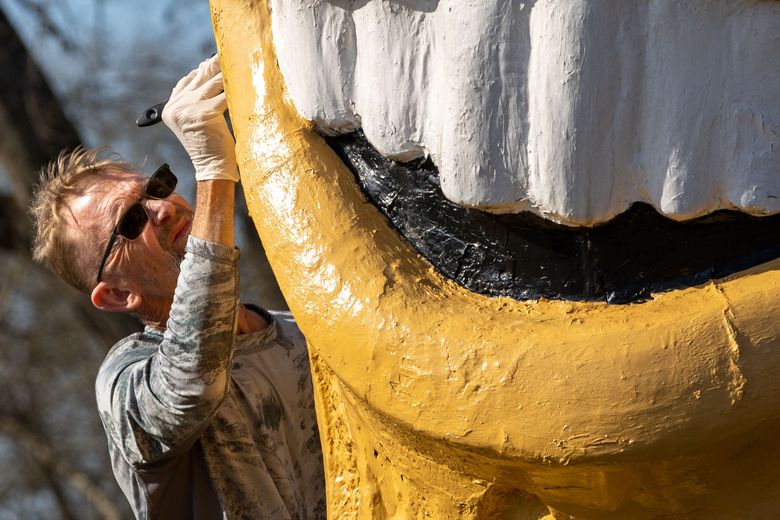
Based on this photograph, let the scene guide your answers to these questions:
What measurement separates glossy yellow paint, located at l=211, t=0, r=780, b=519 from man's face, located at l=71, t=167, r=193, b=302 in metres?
0.57

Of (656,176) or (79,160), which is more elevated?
(79,160)

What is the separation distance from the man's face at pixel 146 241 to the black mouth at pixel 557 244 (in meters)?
0.69

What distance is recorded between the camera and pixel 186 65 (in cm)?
451

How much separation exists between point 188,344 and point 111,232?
330 millimetres

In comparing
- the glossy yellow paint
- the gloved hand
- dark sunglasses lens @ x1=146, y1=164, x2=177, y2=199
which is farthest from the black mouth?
dark sunglasses lens @ x1=146, y1=164, x2=177, y2=199

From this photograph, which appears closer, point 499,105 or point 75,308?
point 499,105

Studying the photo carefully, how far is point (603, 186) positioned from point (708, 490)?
0.99 feet

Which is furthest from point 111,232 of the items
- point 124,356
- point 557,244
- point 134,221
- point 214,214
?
point 557,244

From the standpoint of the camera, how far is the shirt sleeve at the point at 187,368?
1673mm

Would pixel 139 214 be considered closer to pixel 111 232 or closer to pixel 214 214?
A: pixel 111 232

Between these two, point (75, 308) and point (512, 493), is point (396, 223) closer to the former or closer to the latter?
point (512, 493)

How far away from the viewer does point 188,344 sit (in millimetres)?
1693

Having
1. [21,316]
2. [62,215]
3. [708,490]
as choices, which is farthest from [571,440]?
[21,316]

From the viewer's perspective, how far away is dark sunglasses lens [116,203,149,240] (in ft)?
6.31
